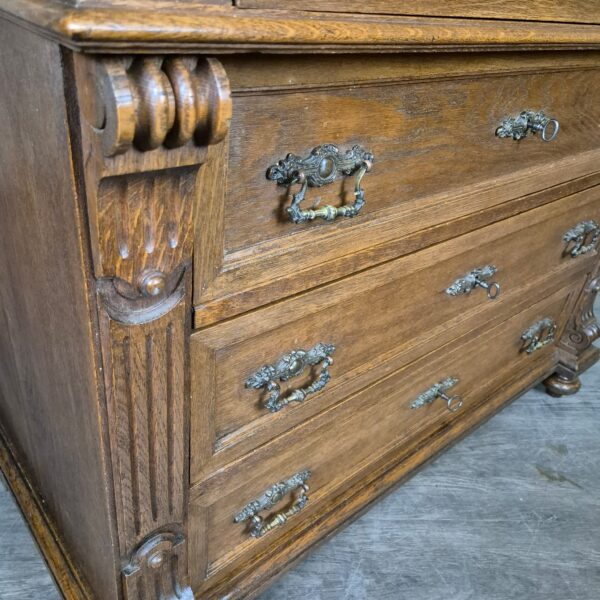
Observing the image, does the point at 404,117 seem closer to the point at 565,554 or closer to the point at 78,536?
the point at 78,536

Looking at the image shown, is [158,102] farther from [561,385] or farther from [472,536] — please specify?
[561,385]

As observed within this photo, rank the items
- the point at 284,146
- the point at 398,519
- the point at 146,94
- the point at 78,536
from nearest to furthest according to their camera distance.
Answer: the point at 146,94
the point at 284,146
the point at 78,536
the point at 398,519

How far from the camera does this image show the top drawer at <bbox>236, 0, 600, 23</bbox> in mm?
442

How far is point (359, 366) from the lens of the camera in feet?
2.59

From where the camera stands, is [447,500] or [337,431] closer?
[337,431]

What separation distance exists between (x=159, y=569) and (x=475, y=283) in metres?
0.58

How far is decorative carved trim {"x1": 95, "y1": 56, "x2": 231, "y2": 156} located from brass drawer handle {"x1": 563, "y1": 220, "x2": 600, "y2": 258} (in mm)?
871

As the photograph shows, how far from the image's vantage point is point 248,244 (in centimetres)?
54

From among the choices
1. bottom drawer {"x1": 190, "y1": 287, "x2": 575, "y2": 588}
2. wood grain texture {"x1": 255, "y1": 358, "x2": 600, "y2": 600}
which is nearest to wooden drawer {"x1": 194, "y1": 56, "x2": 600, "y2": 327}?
bottom drawer {"x1": 190, "y1": 287, "x2": 575, "y2": 588}

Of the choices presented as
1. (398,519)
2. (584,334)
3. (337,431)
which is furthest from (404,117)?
(584,334)

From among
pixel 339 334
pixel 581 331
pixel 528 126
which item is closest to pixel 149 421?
pixel 339 334

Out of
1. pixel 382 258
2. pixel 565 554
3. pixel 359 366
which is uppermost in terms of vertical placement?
pixel 382 258

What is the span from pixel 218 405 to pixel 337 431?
10.6 inches

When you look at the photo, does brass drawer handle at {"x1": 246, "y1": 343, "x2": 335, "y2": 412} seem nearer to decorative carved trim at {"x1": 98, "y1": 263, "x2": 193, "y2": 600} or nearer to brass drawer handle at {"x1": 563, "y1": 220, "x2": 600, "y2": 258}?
decorative carved trim at {"x1": 98, "y1": 263, "x2": 193, "y2": 600}
